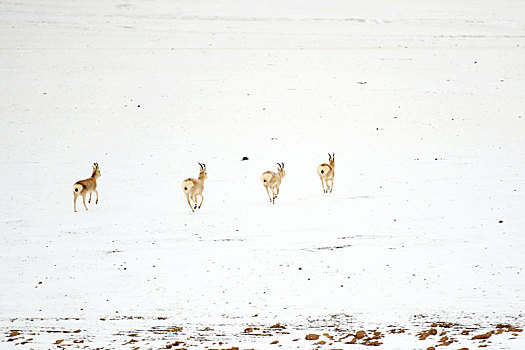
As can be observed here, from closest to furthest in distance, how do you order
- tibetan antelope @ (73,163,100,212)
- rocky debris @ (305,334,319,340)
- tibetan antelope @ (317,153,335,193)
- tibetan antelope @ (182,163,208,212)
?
1. rocky debris @ (305,334,319,340)
2. tibetan antelope @ (182,163,208,212)
3. tibetan antelope @ (73,163,100,212)
4. tibetan antelope @ (317,153,335,193)

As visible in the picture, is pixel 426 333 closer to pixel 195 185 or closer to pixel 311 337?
pixel 311 337

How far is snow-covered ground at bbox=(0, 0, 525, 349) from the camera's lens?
9.99m

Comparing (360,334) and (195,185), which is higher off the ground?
(195,185)

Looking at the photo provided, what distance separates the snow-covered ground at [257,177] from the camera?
9992 millimetres

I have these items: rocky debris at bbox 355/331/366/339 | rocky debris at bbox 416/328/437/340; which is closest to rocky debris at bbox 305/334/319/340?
rocky debris at bbox 355/331/366/339

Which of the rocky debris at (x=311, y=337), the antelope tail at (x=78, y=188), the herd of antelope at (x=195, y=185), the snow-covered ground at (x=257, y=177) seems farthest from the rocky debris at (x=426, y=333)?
the antelope tail at (x=78, y=188)

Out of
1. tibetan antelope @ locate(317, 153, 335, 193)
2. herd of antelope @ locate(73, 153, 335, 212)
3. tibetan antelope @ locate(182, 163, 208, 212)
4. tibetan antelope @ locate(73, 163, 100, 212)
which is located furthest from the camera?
tibetan antelope @ locate(317, 153, 335, 193)

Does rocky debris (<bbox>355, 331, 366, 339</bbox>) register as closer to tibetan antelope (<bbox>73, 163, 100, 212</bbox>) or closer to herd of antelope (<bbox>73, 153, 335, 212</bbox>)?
herd of antelope (<bbox>73, 153, 335, 212</bbox>)

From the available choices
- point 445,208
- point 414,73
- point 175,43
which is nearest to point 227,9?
point 175,43

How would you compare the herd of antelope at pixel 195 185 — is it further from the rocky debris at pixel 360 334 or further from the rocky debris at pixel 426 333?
the rocky debris at pixel 426 333

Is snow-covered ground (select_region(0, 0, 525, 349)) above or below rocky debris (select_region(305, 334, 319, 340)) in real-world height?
above

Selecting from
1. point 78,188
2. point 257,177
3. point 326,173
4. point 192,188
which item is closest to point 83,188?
point 78,188

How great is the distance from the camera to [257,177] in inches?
840

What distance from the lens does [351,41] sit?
4541cm
